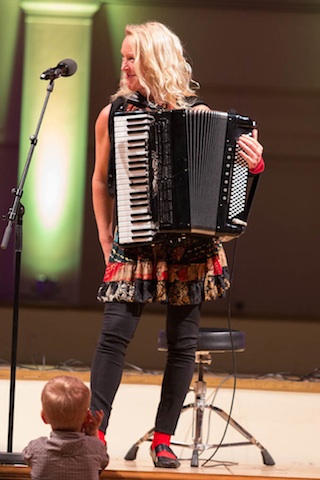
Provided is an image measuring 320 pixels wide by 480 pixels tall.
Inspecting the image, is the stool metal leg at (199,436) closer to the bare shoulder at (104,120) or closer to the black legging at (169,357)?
the black legging at (169,357)

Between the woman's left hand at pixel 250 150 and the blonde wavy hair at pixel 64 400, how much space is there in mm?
961

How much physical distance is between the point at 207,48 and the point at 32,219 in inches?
64.4

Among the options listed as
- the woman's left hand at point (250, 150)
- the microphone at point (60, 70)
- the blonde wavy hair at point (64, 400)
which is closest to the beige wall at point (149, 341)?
the microphone at point (60, 70)

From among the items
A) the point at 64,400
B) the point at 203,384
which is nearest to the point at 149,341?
the point at 203,384

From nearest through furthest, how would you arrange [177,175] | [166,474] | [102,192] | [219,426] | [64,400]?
[64,400] < [166,474] < [177,175] < [102,192] < [219,426]

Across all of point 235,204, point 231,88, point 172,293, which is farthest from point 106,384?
point 231,88

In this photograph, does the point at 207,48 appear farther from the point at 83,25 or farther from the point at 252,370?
the point at 252,370

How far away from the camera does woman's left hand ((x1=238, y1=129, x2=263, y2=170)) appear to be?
2.78 meters

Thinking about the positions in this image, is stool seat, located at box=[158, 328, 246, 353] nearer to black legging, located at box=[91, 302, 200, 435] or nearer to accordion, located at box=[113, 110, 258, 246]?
black legging, located at box=[91, 302, 200, 435]

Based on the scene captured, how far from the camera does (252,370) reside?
18.9 feet

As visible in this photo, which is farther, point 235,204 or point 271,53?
point 271,53

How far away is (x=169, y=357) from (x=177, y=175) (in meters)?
0.60

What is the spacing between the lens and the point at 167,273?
285 centimetres

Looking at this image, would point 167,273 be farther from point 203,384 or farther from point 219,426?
point 219,426
